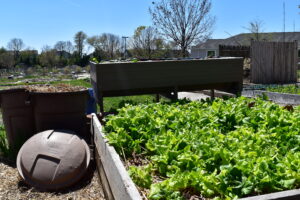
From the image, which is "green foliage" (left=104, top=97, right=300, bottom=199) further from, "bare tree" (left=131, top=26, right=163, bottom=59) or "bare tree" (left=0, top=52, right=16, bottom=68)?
"bare tree" (left=0, top=52, right=16, bottom=68)

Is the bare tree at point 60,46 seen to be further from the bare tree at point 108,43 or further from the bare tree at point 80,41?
the bare tree at point 108,43

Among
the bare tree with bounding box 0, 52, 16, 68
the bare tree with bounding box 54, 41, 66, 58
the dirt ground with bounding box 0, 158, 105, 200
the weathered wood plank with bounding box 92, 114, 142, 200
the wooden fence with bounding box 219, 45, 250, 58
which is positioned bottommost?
the dirt ground with bounding box 0, 158, 105, 200

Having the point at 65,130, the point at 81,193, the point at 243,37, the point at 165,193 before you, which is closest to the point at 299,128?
the point at 165,193

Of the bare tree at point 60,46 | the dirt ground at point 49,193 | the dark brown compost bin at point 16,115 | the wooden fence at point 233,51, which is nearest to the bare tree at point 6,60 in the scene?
the bare tree at point 60,46

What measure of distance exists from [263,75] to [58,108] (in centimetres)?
1206

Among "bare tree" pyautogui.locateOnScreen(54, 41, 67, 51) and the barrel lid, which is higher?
"bare tree" pyautogui.locateOnScreen(54, 41, 67, 51)

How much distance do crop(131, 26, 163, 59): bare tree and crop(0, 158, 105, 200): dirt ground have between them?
17114mm

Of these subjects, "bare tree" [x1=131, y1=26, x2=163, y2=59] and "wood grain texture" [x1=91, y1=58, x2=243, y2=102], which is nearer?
"wood grain texture" [x1=91, y1=58, x2=243, y2=102]

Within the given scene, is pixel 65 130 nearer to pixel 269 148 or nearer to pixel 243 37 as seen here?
pixel 269 148

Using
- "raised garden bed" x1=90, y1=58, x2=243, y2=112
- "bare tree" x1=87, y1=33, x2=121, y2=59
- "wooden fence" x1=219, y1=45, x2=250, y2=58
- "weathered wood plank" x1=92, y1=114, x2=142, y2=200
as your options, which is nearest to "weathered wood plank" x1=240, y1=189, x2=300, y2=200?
"weathered wood plank" x1=92, y1=114, x2=142, y2=200

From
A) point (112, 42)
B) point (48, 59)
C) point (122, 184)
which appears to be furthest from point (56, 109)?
point (48, 59)

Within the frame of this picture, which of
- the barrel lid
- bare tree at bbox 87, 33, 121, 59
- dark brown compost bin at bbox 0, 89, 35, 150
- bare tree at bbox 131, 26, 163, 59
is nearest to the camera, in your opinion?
the barrel lid

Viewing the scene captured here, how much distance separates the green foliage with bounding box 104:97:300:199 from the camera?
68.6 inches

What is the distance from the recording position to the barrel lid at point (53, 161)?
346 cm
